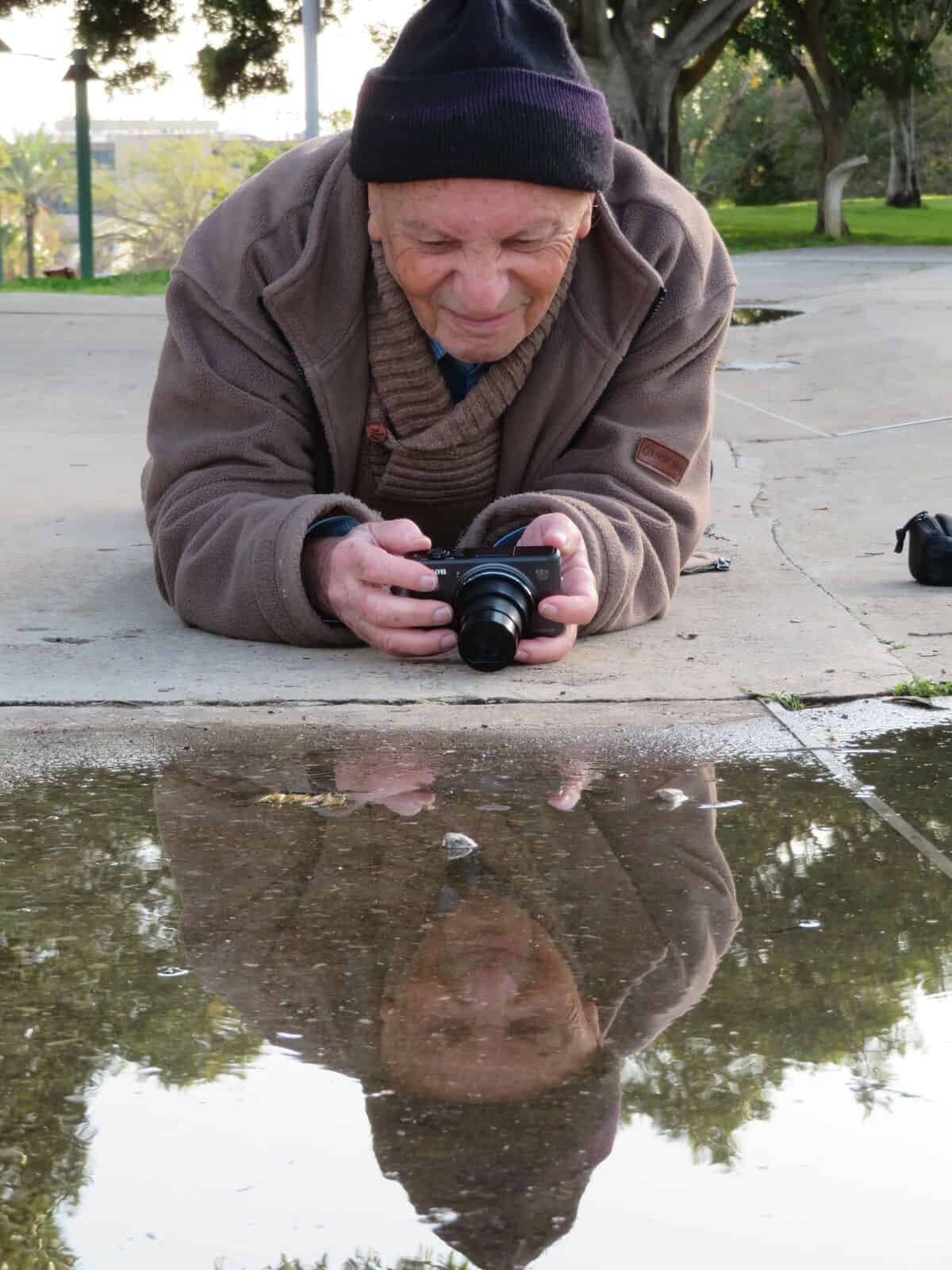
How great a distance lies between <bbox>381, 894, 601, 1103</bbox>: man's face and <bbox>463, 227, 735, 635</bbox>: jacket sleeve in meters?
1.52

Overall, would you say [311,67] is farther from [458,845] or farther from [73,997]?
[73,997]

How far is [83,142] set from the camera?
19.2 metres

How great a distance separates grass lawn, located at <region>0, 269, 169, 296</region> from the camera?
51.1 feet

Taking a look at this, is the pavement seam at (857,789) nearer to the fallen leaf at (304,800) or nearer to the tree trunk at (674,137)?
the fallen leaf at (304,800)

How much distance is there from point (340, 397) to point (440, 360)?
22 centimetres

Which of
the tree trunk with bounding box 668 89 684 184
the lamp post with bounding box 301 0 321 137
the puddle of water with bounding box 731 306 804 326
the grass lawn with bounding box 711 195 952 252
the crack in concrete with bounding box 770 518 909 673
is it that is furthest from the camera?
the grass lawn with bounding box 711 195 952 252

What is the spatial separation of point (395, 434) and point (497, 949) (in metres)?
1.79

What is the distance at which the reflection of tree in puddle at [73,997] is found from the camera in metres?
1.44

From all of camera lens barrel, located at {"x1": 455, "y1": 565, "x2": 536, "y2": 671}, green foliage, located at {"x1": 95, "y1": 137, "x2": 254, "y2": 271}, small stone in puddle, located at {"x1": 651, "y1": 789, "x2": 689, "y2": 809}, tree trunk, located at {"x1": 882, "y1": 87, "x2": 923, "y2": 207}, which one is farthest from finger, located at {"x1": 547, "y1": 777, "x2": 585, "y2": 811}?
green foliage, located at {"x1": 95, "y1": 137, "x2": 254, "y2": 271}

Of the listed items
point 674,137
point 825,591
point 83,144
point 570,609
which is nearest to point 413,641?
point 570,609

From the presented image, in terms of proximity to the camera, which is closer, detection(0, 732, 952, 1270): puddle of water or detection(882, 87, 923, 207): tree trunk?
detection(0, 732, 952, 1270): puddle of water

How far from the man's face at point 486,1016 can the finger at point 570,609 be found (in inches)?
44.6

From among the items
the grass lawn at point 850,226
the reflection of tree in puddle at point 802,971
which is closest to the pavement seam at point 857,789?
the reflection of tree in puddle at point 802,971

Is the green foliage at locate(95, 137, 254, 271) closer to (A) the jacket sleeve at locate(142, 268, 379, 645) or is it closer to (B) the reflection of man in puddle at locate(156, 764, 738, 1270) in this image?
(A) the jacket sleeve at locate(142, 268, 379, 645)
